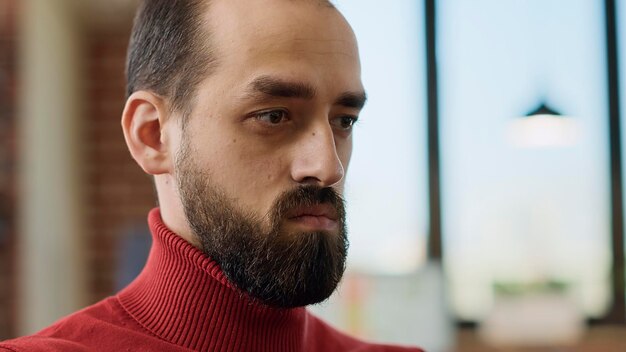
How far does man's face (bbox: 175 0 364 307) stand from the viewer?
98 cm

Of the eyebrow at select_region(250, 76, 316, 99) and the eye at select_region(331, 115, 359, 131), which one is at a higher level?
the eyebrow at select_region(250, 76, 316, 99)

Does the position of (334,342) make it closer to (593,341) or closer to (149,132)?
(149,132)

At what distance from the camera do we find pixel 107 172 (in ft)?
12.4

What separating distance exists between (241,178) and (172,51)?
0.61ft

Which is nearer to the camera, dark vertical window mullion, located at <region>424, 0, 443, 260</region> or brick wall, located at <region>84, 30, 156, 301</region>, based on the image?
brick wall, located at <region>84, 30, 156, 301</region>

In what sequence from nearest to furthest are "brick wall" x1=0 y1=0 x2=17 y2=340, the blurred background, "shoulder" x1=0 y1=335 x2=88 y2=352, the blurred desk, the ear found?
"shoulder" x1=0 y1=335 x2=88 y2=352
the ear
"brick wall" x1=0 y1=0 x2=17 y2=340
the blurred background
the blurred desk

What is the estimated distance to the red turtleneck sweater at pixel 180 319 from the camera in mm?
1010

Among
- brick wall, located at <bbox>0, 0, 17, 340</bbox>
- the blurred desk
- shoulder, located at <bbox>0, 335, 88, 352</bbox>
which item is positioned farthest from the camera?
the blurred desk

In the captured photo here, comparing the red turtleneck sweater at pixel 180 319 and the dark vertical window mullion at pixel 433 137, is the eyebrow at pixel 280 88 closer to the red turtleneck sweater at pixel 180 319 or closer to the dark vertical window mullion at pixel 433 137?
the red turtleneck sweater at pixel 180 319

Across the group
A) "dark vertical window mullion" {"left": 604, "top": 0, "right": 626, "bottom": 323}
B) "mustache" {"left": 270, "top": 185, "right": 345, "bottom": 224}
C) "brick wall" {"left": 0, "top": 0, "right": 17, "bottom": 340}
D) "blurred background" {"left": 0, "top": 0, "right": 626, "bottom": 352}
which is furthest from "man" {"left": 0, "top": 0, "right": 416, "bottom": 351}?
"dark vertical window mullion" {"left": 604, "top": 0, "right": 626, "bottom": 323}

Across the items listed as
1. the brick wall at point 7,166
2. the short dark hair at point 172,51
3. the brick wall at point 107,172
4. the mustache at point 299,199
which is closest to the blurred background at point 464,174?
the brick wall at point 107,172

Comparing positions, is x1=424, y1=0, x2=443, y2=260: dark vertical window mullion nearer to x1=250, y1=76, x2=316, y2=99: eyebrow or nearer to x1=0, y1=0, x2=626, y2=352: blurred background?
x1=0, y1=0, x2=626, y2=352: blurred background

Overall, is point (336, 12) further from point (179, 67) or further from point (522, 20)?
point (522, 20)

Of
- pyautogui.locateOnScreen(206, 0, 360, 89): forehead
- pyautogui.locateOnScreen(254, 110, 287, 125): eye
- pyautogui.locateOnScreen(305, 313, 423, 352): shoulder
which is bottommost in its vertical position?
pyautogui.locateOnScreen(305, 313, 423, 352): shoulder
